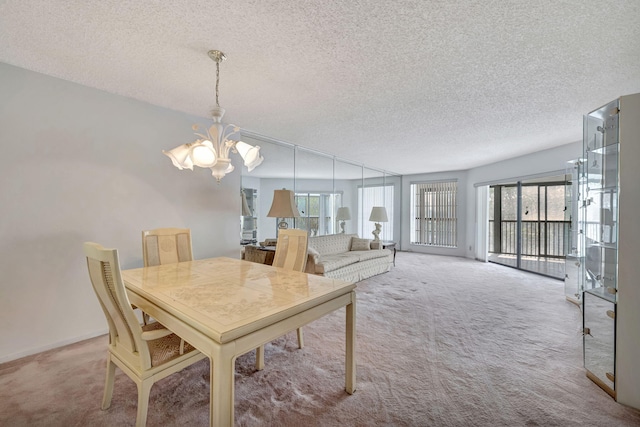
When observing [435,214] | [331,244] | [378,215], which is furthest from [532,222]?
[331,244]

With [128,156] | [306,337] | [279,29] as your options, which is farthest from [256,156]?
[306,337]

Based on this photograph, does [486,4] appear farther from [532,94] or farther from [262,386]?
[262,386]

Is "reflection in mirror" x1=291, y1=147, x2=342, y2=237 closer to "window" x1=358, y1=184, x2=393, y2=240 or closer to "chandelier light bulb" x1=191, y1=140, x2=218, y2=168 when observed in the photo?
"window" x1=358, y1=184, x2=393, y2=240

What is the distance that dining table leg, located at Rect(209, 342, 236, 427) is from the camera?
3.55 feet

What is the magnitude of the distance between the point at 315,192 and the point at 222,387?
4764mm

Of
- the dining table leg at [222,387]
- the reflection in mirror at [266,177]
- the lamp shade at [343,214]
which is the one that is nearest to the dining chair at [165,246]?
the reflection in mirror at [266,177]

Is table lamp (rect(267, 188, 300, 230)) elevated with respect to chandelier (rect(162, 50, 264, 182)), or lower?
lower

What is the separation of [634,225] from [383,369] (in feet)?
6.56

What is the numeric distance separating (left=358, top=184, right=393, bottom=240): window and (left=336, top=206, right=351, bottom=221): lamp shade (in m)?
0.90

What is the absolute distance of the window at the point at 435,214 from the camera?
24.6 ft

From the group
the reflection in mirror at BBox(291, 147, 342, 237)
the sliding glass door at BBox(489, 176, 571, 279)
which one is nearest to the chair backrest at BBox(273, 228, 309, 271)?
the reflection in mirror at BBox(291, 147, 342, 237)

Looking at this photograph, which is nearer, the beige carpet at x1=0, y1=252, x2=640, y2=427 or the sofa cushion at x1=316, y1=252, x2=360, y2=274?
the beige carpet at x1=0, y1=252, x2=640, y2=427

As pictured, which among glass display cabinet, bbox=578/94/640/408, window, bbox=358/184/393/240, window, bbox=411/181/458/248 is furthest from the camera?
window, bbox=411/181/458/248

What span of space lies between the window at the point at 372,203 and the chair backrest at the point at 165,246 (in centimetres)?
510
